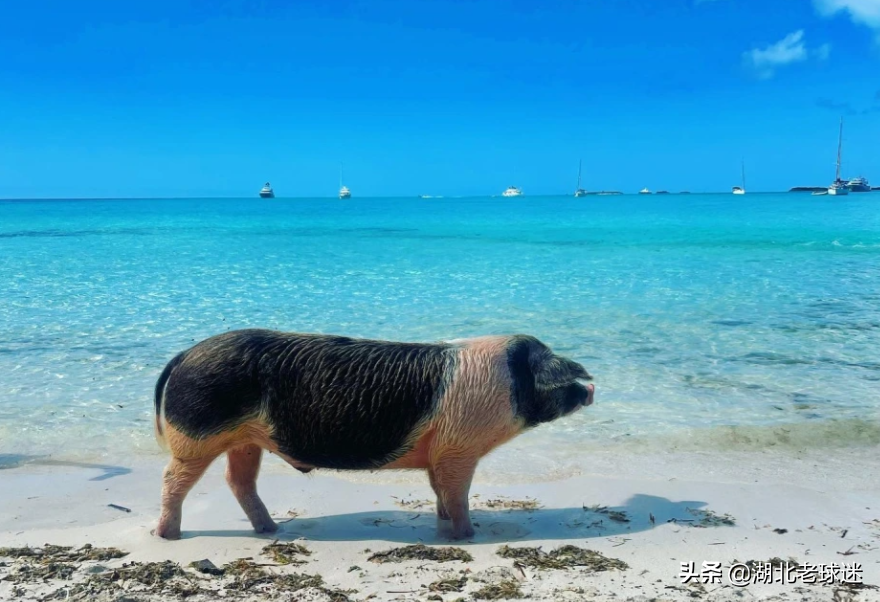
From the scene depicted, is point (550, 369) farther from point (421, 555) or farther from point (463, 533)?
point (421, 555)

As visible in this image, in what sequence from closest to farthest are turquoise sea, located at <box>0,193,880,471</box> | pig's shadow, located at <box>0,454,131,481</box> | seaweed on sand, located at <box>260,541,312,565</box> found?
seaweed on sand, located at <box>260,541,312,565</box> < pig's shadow, located at <box>0,454,131,481</box> < turquoise sea, located at <box>0,193,880,471</box>

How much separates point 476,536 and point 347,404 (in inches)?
47.6

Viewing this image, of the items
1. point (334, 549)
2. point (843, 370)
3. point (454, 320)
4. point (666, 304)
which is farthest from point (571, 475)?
point (666, 304)

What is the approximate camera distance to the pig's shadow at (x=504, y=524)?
464 centimetres

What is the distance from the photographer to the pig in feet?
14.1

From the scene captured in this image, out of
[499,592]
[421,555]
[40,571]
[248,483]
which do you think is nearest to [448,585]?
[499,592]

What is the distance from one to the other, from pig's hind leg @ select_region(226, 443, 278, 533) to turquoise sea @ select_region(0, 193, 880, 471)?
7.47 ft

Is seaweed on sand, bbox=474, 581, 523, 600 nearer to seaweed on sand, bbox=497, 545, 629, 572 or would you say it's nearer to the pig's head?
seaweed on sand, bbox=497, 545, 629, 572

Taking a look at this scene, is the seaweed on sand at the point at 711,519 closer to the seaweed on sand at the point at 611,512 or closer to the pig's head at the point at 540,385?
the seaweed on sand at the point at 611,512

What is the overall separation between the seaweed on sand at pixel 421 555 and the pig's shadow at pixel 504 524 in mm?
235

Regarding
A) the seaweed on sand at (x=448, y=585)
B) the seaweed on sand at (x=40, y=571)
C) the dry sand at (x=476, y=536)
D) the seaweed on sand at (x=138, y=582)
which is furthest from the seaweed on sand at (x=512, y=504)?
the seaweed on sand at (x=40, y=571)

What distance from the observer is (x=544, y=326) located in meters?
12.6

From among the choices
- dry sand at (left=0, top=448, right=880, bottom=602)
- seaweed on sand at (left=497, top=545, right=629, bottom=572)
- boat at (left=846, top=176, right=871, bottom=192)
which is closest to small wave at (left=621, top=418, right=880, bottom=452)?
dry sand at (left=0, top=448, right=880, bottom=602)

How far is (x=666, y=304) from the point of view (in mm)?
15281
